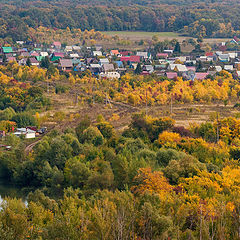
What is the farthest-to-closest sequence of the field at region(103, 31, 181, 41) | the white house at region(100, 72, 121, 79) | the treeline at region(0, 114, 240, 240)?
the field at region(103, 31, 181, 41), the white house at region(100, 72, 121, 79), the treeline at region(0, 114, 240, 240)

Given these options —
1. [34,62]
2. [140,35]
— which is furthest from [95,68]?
[140,35]

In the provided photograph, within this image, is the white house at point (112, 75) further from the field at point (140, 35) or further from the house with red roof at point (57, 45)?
the field at point (140, 35)

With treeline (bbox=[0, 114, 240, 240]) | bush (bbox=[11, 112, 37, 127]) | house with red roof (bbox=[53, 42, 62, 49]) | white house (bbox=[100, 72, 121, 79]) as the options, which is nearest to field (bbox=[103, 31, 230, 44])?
house with red roof (bbox=[53, 42, 62, 49])

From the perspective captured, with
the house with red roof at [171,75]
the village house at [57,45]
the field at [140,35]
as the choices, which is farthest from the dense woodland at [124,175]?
the field at [140,35]

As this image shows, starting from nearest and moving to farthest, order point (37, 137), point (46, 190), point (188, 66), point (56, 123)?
point (46, 190)
point (37, 137)
point (56, 123)
point (188, 66)

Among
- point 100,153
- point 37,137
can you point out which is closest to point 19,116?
point 37,137

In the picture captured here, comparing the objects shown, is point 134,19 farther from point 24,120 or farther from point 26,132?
point 26,132

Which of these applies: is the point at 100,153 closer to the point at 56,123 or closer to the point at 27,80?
the point at 56,123

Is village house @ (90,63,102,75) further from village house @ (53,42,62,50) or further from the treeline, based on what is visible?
the treeline
